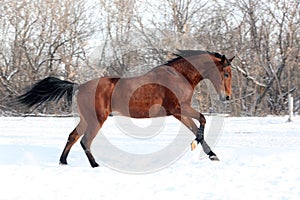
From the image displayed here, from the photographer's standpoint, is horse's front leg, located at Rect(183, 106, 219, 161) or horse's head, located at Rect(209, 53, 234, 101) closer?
horse's front leg, located at Rect(183, 106, 219, 161)

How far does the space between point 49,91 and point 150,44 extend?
565 inches

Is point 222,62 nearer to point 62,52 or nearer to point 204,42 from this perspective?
point 204,42

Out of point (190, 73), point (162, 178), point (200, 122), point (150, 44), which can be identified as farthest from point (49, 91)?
point (150, 44)

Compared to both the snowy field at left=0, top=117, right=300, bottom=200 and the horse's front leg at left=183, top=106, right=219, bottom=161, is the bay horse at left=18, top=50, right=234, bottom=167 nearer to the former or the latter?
the horse's front leg at left=183, top=106, right=219, bottom=161

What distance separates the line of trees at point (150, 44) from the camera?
1952 cm

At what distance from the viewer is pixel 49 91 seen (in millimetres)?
7406

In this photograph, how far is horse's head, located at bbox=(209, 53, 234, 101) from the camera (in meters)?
6.73

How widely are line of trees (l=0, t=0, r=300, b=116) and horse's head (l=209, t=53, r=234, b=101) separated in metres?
10.5

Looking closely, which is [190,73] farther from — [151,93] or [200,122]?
[200,122]

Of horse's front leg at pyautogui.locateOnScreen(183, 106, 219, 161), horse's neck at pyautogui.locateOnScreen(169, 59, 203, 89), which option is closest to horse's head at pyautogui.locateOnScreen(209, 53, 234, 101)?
horse's neck at pyautogui.locateOnScreen(169, 59, 203, 89)

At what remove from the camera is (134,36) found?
23.1 m

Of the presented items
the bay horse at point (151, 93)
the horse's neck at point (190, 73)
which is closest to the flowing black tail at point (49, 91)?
the bay horse at point (151, 93)

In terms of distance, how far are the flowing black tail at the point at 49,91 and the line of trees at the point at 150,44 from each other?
1017cm

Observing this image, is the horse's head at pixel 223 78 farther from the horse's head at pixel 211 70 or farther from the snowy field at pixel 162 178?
the snowy field at pixel 162 178
